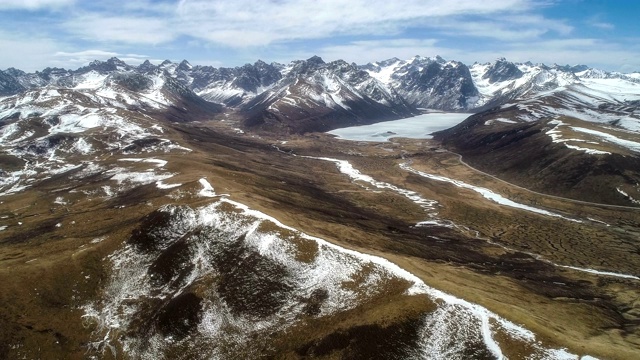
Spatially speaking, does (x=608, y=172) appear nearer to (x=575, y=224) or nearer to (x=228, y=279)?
(x=575, y=224)

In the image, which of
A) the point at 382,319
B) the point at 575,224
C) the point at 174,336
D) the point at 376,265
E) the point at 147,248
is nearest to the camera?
the point at 382,319

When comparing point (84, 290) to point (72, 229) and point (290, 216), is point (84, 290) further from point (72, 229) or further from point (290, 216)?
point (290, 216)

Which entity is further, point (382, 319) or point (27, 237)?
point (27, 237)

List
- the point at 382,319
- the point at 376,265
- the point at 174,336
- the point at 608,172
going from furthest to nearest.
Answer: the point at 608,172, the point at 376,265, the point at 174,336, the point at 382,319

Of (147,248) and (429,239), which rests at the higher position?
(147,248)

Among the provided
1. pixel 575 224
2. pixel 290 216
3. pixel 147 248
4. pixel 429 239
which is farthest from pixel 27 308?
pixel 575 224

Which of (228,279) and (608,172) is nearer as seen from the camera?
(228,279)

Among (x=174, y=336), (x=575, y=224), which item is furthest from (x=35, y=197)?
(x=575, y=224)

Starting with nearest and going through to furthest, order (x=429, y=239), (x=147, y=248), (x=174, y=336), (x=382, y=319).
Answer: (x=382, y=319) < (x=174, y=336) < (x=147, y=248) < (x=429, y=239)

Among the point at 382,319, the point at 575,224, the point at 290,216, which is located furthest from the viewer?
the point at 575,224
